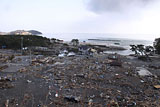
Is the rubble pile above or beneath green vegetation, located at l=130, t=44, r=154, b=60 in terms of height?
beneath

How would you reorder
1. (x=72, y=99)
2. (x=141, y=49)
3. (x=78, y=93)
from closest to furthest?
(x=72, y=99)
(x=78, y=93)
(x=141, y=49)

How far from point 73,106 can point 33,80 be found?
3.19 m

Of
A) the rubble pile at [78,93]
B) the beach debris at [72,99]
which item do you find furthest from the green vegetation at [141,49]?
the beach debris at [72,99]

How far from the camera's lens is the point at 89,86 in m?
5.67

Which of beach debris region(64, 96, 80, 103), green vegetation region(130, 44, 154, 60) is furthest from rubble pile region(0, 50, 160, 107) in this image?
green vegetation region(130, 44, 154, 60)

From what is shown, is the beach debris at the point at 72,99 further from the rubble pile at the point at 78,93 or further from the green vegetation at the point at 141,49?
the green vegetation at the point at 141,49

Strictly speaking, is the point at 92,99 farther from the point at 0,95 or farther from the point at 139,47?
the point at 139,47

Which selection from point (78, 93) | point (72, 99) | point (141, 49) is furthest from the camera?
point (141, 49)

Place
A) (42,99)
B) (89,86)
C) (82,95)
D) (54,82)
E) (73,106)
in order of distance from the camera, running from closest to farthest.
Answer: (73,106), (42,99), (82,95), (89,86), (54,82)

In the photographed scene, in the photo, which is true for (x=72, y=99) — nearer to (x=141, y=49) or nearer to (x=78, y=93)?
(x=78, y=93)

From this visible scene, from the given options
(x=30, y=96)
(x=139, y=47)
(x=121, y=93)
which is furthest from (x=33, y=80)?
(x=139, y=47)

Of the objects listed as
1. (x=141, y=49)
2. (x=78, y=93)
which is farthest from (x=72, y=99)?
(x=141, y=49)

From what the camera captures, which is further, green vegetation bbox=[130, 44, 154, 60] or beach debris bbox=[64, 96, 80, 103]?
green vegetation bbox=[130, 44, 154, 60]

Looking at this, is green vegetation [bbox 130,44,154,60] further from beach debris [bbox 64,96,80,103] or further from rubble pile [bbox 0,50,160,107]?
beach debris [bbox 64,96,80,103]
